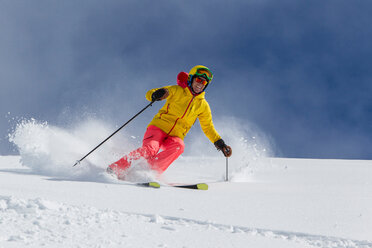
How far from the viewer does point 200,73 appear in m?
5.10

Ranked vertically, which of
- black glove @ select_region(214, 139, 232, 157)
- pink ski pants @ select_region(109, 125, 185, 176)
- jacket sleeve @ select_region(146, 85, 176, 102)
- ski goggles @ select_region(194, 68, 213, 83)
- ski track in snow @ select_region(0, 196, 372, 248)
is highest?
ski goggles @ select_region(194, 68, 213, 83)

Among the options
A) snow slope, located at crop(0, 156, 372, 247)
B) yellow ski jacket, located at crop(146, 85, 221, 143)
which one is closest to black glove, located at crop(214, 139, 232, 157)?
yellow ski jacket, located at crop(146, 85, 221, 143)

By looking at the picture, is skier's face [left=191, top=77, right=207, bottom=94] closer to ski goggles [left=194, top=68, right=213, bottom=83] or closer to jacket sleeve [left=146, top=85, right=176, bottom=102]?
ski goggles [left=194, top=68, right=213, bottom=83]

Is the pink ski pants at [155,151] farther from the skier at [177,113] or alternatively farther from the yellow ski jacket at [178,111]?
the yellow ski jacket at [178,111]

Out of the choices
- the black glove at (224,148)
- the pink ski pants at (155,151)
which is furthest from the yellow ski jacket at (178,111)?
the black glove at (224,148)

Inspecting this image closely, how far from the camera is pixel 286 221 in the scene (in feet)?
8.43

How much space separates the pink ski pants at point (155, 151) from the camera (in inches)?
177

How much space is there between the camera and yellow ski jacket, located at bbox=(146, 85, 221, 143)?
5.15m

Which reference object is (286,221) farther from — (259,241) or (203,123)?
(203,123)

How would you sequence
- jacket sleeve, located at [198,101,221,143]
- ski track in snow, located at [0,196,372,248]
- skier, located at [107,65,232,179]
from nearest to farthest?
ski track in snow, located at [0,196,372,248] < skier, located at [107,65,232,179] < jacket sleeve, located at [198,101,221,143]

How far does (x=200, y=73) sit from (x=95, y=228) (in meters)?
3.48

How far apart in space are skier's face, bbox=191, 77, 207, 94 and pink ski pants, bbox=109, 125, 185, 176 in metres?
0.75

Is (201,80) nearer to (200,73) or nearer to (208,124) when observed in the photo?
(200,73)

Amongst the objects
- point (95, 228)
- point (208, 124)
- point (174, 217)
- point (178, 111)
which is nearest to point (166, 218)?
point (174, 217)
